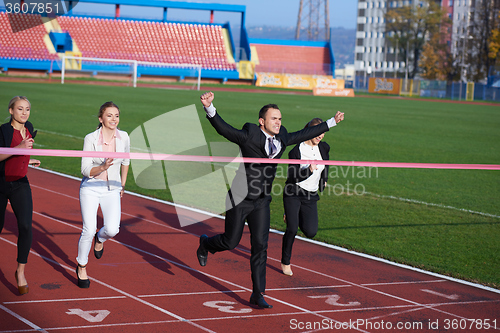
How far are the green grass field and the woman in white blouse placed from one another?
5.64ft

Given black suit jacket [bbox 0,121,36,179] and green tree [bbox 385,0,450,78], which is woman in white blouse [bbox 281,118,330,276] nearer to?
black suit jacket [bbox 0,121,36,179]

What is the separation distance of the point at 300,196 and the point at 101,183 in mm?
2369

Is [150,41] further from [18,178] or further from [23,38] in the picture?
[18,178]

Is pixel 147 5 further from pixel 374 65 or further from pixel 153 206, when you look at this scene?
pixel 374 65

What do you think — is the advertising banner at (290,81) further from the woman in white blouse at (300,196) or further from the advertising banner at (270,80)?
the woman in white blouse at (300,196)

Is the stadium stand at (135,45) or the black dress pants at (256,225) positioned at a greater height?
the stadium stand at (135,45)

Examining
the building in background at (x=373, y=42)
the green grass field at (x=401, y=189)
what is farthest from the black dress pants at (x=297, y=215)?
the building in background at (x=373, y=42)

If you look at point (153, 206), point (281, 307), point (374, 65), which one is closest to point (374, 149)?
point (153, 206)

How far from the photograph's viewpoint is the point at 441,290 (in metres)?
6.73

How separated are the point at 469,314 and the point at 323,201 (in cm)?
581

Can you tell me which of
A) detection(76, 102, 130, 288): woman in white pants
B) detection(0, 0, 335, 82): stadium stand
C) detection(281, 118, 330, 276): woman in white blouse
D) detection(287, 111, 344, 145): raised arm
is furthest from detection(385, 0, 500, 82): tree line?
detection(76, 102, 130, 288): woman in white pants

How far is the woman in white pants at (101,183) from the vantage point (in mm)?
5883

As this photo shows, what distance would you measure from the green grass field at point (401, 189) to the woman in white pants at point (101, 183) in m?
3.83

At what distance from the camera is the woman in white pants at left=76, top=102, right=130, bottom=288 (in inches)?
232
